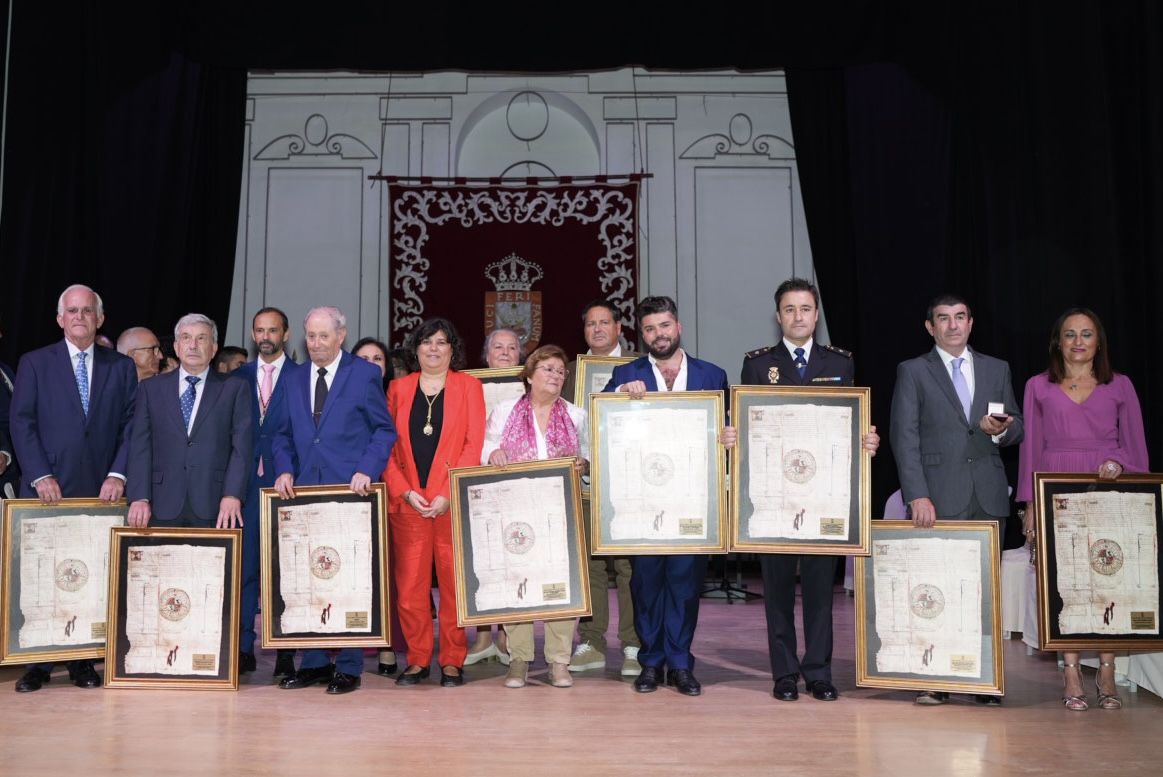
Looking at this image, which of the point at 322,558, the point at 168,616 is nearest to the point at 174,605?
the point at 168,616

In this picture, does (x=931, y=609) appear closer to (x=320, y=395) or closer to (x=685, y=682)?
(x=685, y=682)

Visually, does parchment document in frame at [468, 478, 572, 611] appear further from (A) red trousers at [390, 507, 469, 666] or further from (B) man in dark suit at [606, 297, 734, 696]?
(B) man in dark suit at [606, 297, 734, 696]

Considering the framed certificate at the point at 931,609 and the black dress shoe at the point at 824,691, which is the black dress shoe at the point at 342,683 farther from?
the framed certificate at the point at 931,609

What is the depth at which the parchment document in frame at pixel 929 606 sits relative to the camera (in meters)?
4.08

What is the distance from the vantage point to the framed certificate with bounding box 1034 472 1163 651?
4125mm

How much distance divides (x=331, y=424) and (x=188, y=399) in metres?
0.61

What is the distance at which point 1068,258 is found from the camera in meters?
5.46

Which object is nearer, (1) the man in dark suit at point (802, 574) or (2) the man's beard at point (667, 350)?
(1) the man in dark suit at point (802, 574)

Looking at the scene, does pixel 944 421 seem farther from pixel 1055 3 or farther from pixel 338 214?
pixel 338 214

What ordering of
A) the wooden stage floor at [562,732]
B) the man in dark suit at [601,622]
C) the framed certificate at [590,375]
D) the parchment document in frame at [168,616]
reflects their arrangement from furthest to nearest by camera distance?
the framed certificate at [590,375] → the man in dark suit at [601,622] → the parchment document in frame at [168,616] → the wooden stage floor at [562,732]

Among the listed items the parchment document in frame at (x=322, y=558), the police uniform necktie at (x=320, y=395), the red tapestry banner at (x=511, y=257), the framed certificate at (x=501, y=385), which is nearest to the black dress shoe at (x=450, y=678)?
the parchment document in frame at (x=322, y=558)

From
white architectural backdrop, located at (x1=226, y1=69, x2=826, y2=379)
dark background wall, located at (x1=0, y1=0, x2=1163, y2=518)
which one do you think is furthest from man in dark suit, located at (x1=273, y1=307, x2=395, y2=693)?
A: white architectural backdrop, located at (x1=226, y1=69, x2=826, y2=379)

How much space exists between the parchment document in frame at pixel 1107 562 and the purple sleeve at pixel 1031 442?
24 centimetres

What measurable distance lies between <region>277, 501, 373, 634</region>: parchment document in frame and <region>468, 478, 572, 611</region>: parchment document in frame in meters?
0.45
